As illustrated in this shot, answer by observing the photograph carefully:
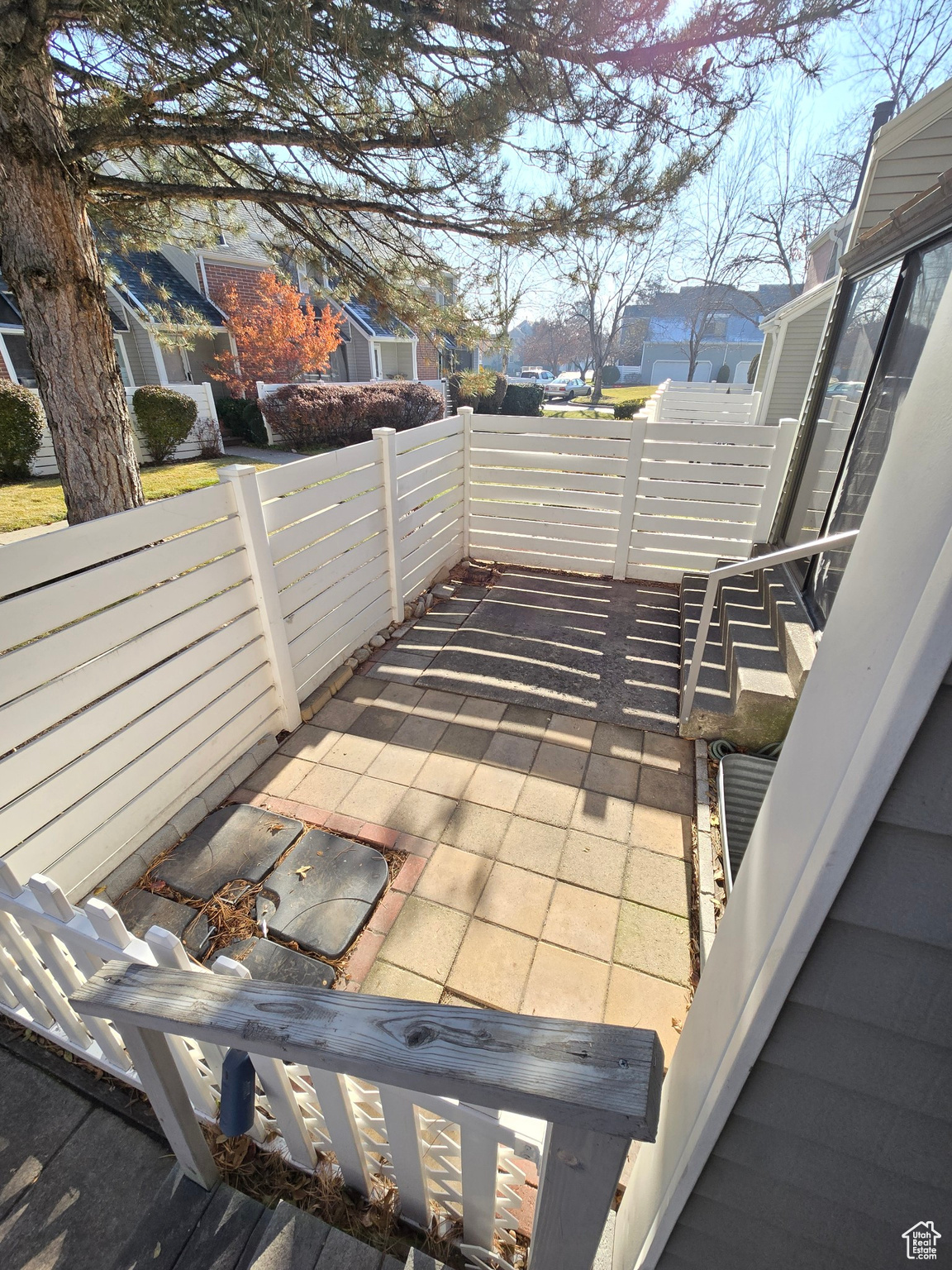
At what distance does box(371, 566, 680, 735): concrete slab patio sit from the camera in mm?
3428

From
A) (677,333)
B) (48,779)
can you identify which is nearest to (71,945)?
(48,779)

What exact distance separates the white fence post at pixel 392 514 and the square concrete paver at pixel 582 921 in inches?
102

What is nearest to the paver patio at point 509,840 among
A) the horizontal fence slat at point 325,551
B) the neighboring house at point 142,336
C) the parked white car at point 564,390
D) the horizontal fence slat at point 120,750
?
the horizontal fence slat at point 120,750

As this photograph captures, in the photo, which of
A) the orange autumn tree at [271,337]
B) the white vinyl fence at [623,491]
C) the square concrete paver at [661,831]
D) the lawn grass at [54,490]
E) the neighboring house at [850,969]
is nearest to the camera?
the neighboring house at [850,969]

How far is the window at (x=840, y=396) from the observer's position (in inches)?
122

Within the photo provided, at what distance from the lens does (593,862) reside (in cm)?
235

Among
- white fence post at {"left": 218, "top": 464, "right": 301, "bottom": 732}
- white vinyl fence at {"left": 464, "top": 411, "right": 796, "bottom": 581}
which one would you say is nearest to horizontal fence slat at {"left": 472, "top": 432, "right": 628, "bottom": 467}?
white vinyl fence at {"left": 464, "top": 411, "right": 796, "bottom": 581}

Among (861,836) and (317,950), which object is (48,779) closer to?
(317,950)

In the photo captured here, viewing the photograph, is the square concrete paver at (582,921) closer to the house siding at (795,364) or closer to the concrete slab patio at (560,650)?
the concrete slab patio at (560,650)

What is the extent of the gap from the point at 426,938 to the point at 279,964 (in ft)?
1.71

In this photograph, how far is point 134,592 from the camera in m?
2.14

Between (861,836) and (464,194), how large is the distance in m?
3.73

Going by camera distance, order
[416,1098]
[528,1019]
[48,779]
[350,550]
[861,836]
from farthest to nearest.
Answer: [350,550] → [48,779] → [416,1098] → [528,1019] → [861,836]

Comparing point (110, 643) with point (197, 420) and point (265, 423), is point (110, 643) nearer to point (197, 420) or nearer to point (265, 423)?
point (197, 420)
